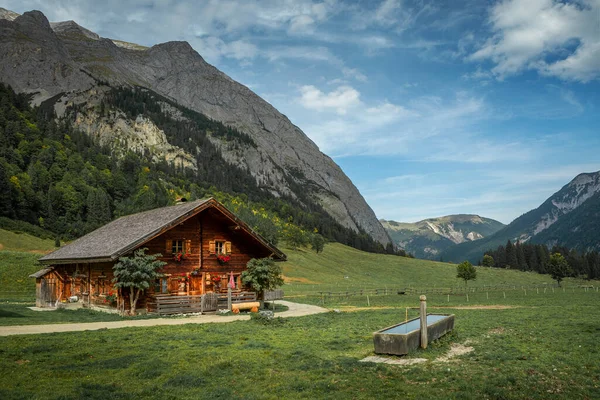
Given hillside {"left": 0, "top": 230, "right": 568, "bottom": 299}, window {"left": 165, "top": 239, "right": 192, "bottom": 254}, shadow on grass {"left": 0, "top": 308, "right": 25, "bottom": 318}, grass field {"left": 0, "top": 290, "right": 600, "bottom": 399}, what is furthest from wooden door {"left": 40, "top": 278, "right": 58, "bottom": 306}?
hillside {"left": 0, "top": 230, "right": 568, "bottom": 299}

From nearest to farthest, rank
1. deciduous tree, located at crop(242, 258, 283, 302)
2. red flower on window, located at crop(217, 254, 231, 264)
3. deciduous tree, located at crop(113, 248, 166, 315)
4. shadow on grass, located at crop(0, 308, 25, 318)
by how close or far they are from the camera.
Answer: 1. shadow on grass, located at crop(0, 308, 25, 318)
2. deciduous tree, located at crop(113, 248, 166, 315)
3. red flower on window, located at crop(217, 254, 231, 264)
4. deciduous tree, located at crop(242, 258, 283, 302)

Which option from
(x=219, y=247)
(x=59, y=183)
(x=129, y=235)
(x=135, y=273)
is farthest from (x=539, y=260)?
(x=135, y=273)

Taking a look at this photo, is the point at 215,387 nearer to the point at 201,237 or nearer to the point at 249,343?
the point at 249,343

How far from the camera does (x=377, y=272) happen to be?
143 meters

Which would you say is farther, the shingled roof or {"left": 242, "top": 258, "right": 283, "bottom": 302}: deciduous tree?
{"left": 242, "top": 258, "right": 283, "bottom": 302}: deciduous tree

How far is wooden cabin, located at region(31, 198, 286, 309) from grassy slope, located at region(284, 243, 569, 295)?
65393 mm

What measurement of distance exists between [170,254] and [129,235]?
11.5 ft

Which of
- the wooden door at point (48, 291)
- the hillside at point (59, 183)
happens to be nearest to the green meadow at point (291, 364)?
the wooden door at point (48, 291)

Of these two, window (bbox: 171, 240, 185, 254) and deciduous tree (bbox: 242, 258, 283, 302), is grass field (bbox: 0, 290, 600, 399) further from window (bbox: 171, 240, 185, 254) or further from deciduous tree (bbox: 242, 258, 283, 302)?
deciduous tree (bbox: 242, 258, 283, 302)

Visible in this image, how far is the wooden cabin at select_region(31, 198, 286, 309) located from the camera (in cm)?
3372

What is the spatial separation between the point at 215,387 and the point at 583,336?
639 inches

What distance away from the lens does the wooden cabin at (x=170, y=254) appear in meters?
33.7

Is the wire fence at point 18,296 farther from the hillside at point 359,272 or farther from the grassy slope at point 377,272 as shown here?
the grassy slope at point 377,272

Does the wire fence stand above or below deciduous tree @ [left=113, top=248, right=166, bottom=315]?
below
